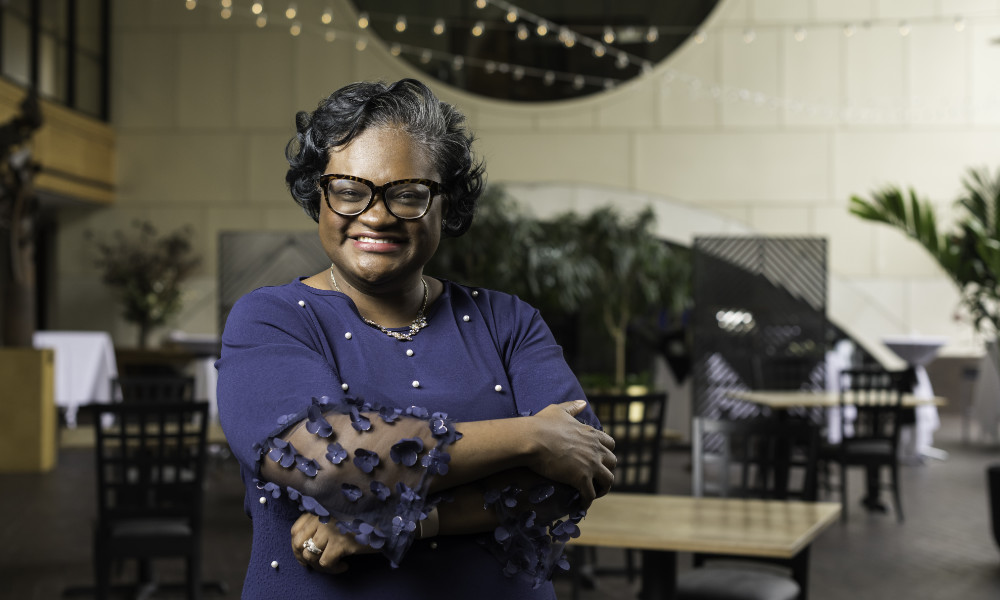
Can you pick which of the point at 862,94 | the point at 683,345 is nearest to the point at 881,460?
the point at 683,345

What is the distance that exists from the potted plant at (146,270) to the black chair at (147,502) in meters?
8.02

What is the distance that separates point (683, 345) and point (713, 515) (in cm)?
759

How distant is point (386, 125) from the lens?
1.34 m

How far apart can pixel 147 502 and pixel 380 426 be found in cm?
331

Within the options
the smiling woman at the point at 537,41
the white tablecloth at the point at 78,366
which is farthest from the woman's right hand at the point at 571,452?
the smiling woman at the point at 537,41

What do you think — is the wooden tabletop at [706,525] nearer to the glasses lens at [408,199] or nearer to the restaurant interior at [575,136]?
the glasses lens at [408,199]

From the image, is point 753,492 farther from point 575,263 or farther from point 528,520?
point 575,263

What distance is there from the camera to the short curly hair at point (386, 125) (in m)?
1.34

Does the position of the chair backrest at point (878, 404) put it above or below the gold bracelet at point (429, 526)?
below

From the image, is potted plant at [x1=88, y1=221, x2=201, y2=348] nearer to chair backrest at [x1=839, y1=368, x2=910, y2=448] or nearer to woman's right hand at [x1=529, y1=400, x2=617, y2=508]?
chair backrest at [x1=839, y1=368, x2=910, y2=448]

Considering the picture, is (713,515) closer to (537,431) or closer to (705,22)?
(537,431)

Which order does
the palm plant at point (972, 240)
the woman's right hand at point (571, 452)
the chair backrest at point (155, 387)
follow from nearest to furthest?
1. the woman's right hand at point (571, 452)
2. the chair backrest at point (155, 387)
3. the palm plant at point (972, 240)

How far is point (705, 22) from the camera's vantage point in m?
12.8

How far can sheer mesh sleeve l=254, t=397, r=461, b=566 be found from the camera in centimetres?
114
